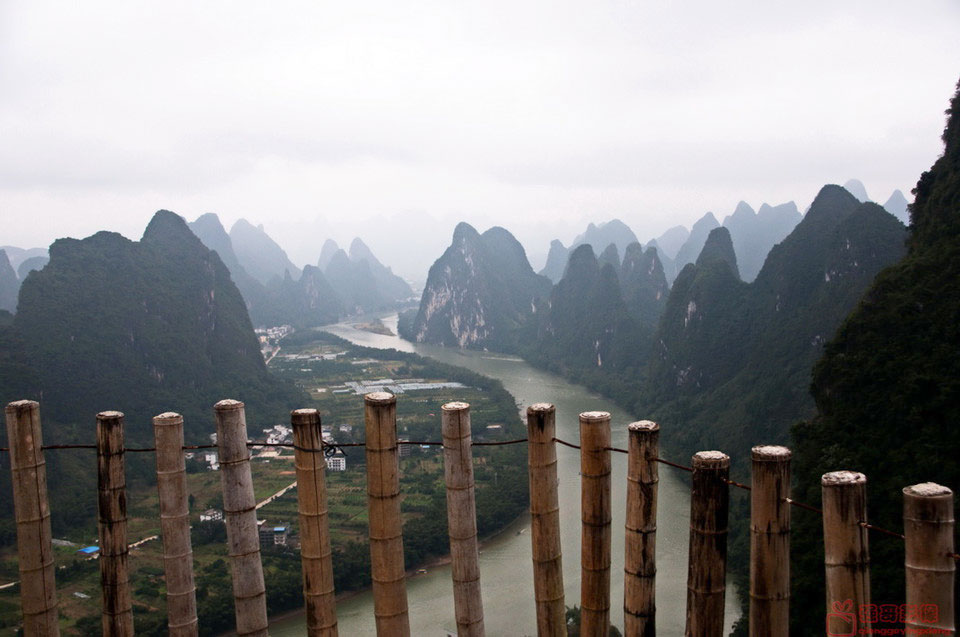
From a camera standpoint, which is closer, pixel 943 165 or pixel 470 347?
pixel 943 165

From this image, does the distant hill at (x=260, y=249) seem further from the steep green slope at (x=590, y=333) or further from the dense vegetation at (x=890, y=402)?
the dense vegetation at (x=890, y=402)

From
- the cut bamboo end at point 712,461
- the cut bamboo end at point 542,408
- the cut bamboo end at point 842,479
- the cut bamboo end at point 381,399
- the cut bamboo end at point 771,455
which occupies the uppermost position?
the cut bamboo end at point 381,399

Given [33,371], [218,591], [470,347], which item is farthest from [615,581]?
[470,347]

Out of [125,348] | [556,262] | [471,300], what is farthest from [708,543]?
[556,262]

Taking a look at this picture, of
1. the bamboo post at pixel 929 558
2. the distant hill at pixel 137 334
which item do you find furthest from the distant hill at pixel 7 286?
the bamboo post at pixel 929 558

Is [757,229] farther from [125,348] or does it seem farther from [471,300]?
[125,348]

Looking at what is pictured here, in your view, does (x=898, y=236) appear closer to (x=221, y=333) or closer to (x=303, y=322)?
(x=221, y=333)
